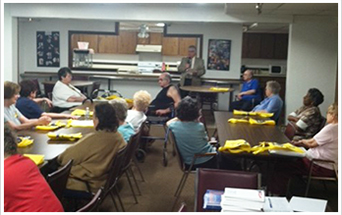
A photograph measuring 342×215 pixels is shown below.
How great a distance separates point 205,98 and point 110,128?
6.14 metres

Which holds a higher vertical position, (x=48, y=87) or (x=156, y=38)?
(x=156, y=38)

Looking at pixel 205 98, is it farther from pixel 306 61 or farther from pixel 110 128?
pixel 110 128

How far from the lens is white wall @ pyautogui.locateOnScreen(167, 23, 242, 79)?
31.4 ft

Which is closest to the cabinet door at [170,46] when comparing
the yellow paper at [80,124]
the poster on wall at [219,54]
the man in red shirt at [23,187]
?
the poster on wall at [219,54]

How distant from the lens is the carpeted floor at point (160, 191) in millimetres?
3756

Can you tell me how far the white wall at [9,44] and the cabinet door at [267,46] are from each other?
23.1 ft

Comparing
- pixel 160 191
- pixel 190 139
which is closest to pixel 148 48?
pixel 160 191

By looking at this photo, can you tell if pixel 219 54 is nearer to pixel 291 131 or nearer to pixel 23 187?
pixel 291 131

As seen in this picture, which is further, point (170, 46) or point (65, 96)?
point (170, 46)

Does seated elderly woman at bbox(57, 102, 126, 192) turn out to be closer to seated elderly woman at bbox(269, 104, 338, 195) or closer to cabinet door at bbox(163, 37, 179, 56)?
seated elderly woman at bbox(269, 104, 338, 195)

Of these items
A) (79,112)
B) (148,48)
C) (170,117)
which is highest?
(148,48)

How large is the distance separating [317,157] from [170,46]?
8672mm

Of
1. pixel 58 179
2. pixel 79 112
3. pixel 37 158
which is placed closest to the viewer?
pixel 58 179

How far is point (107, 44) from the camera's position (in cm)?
1213
